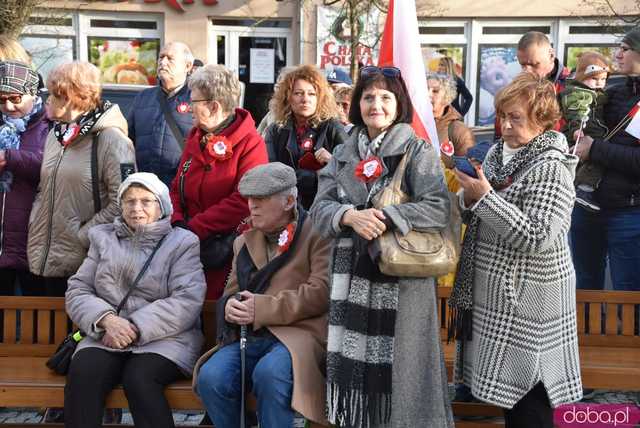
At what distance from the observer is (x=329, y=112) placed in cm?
550

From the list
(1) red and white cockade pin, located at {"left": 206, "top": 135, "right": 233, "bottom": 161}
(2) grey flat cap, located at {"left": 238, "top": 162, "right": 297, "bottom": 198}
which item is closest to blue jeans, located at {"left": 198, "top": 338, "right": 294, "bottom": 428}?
(2) grey flat cap, located at {"left": 238, "top": 162, "right": 297, "bottom": 198}

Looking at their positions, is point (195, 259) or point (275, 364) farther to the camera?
point (195, 259)

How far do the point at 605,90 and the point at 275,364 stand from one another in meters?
2.73

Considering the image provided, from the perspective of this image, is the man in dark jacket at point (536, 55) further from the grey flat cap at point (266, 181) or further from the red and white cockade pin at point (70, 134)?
the red and white cockade pin at point (70, 134)

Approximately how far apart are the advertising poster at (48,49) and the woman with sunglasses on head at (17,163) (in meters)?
12.0

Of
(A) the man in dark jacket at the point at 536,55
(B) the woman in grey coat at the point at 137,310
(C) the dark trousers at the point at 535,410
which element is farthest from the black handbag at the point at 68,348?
(A) the man in dark jacket at the point at 536,55

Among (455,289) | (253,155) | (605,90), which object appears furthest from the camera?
(605,90)

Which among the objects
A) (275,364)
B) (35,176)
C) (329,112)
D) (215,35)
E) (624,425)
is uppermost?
(215,35)

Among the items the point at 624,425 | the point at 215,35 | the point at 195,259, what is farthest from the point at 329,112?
the point at 215,35

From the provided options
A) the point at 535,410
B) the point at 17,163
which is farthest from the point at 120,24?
the point at 535,410

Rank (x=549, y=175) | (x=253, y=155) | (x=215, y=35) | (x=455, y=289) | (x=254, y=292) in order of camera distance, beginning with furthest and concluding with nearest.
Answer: (x=215, y=35), (x=253, y=155), (x=254, y=292), (x=455, y=289), (x=549, y=175)

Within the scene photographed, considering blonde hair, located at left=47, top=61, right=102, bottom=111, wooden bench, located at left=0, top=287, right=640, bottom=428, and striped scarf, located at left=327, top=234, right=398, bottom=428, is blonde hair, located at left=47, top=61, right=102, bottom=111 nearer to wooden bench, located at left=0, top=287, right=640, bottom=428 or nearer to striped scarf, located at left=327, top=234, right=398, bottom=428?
wooden bench, located at left=0, top=287, right=640, bottom=428

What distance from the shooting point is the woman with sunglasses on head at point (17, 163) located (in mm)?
5066

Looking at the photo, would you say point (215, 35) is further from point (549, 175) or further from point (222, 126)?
point (549, 175)
